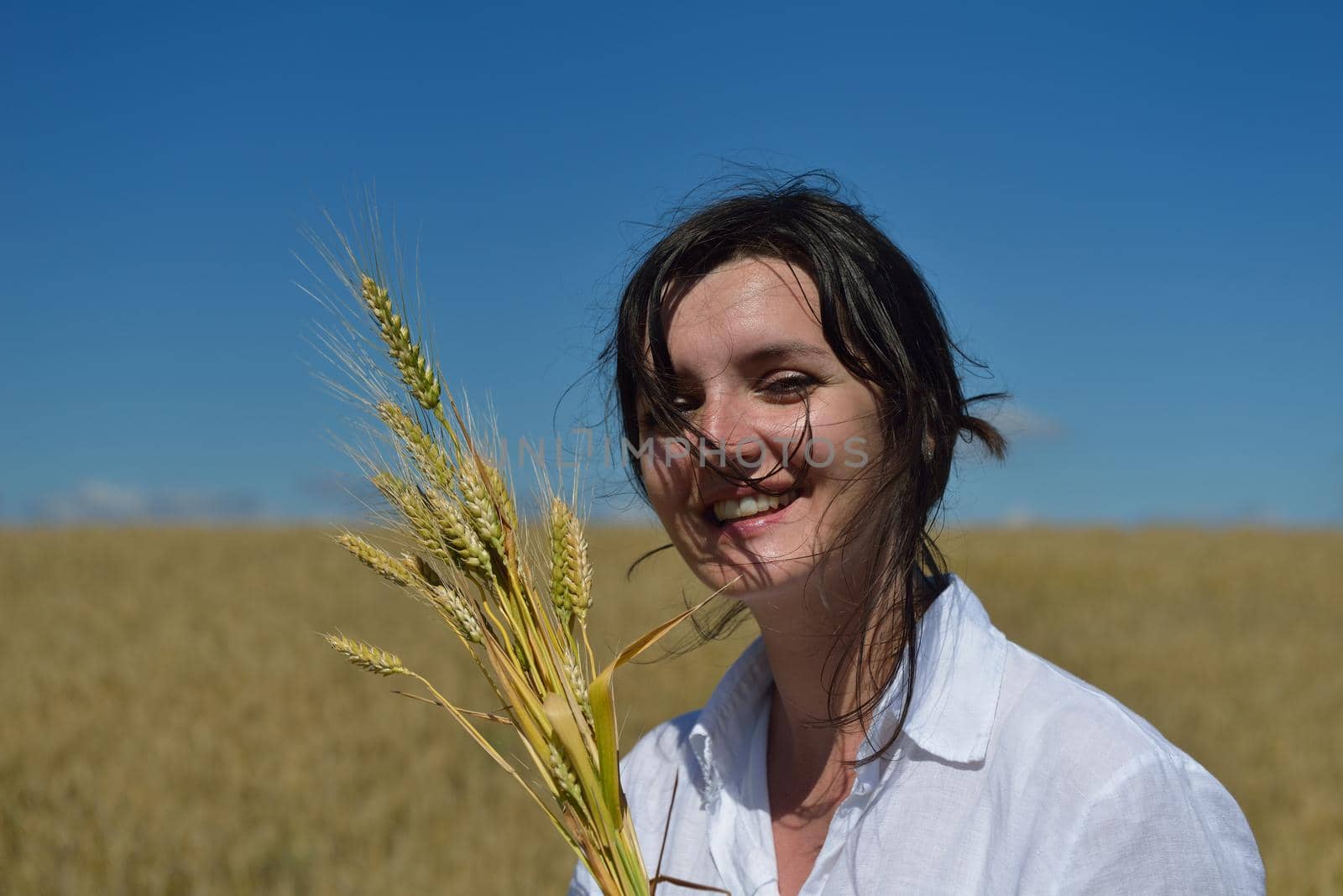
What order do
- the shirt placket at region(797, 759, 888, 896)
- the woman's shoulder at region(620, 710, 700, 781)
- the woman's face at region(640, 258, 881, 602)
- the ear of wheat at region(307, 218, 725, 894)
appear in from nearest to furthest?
the ear of wheat at region(307, 218, 725, 894)
the woman's face at region(640, 258, 881, 602)
the shirt placket at region(797, 759, 888, 896)
the woman's shoulder at region(620, 710, 700, 781)

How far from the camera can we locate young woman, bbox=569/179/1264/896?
140cm

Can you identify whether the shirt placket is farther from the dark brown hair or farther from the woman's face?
the woman's face

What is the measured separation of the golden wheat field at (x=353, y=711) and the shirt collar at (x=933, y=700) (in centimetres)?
35

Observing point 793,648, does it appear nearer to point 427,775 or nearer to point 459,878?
point 459,878

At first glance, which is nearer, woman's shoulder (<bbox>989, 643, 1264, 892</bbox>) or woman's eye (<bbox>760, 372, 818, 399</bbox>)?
woman's shoulder (<bbox>989, 643, 1264, 892</bbox>)

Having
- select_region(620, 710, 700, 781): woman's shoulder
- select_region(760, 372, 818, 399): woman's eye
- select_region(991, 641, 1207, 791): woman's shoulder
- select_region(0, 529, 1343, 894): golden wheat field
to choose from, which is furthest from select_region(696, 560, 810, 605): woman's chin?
select_region(0, 529, 1343, 894): golden wheat field

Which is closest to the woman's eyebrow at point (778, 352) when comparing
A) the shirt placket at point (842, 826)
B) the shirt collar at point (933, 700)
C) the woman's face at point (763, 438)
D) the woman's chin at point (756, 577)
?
the woman's face at point (763, 438)

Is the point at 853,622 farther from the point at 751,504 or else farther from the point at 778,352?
the point at 778,352

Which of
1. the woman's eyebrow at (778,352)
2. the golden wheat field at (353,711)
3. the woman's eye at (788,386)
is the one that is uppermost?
the woman's eyebrow at (778,352)

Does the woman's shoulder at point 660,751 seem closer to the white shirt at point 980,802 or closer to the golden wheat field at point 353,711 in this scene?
the white shirt at point 980,802

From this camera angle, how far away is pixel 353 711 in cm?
820

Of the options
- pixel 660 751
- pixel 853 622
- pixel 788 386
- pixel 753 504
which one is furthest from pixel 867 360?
pixel 660 751

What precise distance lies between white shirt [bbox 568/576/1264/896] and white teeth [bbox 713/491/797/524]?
431mm

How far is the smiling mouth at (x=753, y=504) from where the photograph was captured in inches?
60.4
